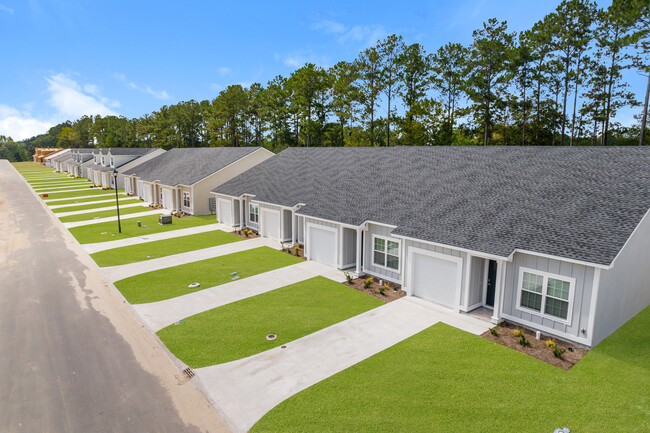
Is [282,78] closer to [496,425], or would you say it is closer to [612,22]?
[612,22]

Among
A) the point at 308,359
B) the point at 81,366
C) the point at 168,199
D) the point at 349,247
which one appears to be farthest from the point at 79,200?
the point at 308,359

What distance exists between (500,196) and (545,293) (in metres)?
4.68

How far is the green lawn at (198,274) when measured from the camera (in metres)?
16.4

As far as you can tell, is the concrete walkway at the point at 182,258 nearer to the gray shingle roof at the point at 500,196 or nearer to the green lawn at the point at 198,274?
the green lawn at the point at 198,274

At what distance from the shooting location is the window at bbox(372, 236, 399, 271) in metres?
17.2

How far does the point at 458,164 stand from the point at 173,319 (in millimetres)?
15023

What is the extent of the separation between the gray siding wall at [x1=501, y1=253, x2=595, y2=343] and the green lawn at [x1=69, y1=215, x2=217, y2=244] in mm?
24132

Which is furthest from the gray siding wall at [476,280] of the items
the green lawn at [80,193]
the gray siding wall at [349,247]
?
the green lawn at [80,193]

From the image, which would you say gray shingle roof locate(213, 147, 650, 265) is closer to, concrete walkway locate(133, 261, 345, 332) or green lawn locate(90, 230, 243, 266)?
concrete walkway locate(133, 261, 345, 332)

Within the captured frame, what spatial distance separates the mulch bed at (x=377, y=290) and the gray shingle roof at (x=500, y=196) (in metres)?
2.66

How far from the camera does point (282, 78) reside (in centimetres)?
7025

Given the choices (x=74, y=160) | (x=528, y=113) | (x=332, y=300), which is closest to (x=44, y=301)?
(x=332, y=300)

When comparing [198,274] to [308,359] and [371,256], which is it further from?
[308,359]

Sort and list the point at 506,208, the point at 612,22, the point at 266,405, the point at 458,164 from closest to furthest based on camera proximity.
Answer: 1. the point at 266,405
2. the point at 506,208
3. the point at 458,164
4. the point at 612,22
